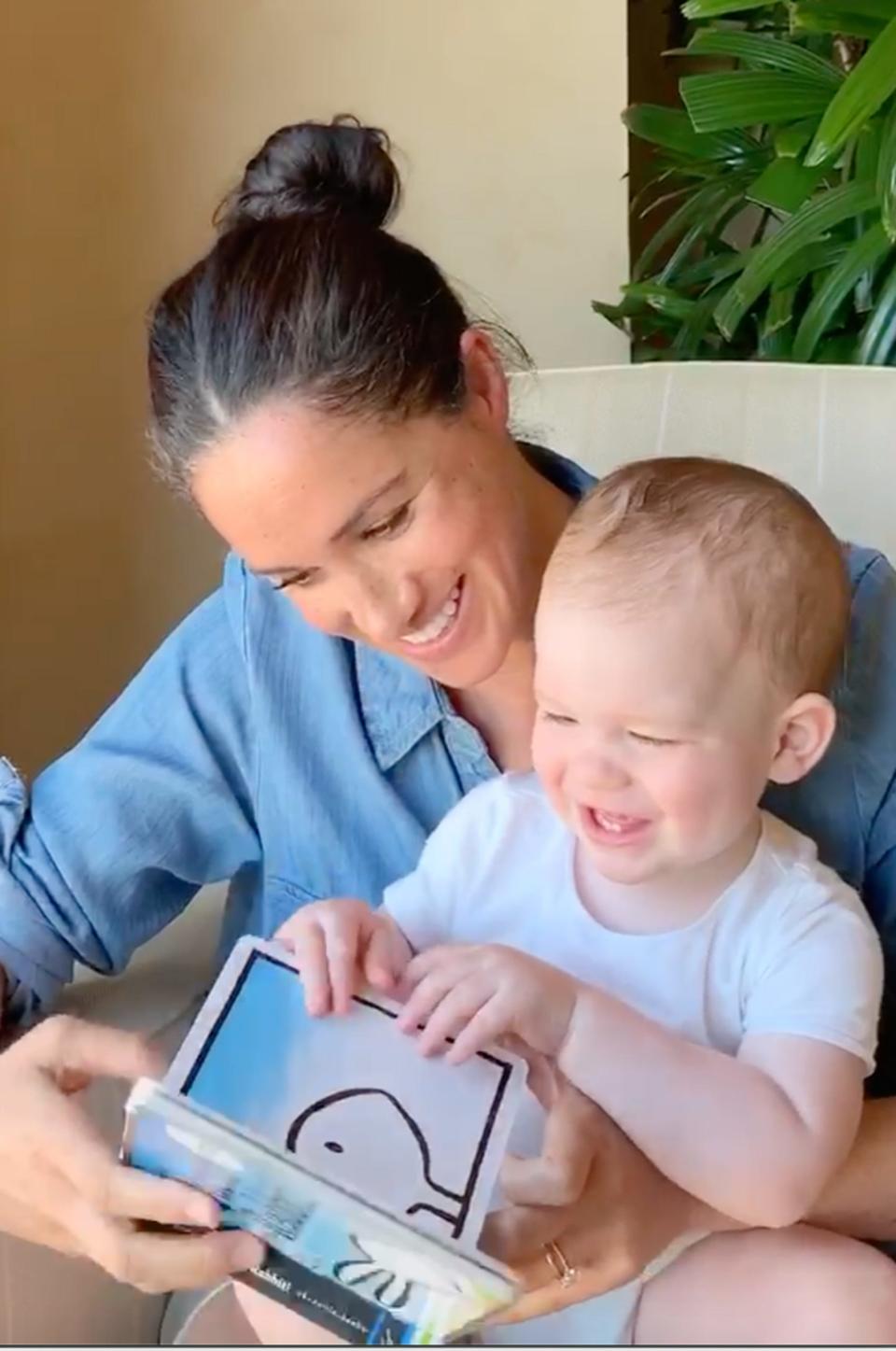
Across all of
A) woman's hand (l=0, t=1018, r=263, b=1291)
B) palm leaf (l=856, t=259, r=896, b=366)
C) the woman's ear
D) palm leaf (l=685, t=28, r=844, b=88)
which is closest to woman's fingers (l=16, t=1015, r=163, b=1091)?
woman's hand (l=0, t=1018, r=263, b=1291)

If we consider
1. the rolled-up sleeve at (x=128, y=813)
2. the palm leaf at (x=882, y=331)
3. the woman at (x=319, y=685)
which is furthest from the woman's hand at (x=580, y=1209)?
the palm leaf at (x=882, y=331)

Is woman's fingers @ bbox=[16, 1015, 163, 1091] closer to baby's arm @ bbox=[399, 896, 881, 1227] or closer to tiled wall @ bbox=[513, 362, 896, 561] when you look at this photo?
baby's arm @ bbox=[399, 896, 881, 1227]

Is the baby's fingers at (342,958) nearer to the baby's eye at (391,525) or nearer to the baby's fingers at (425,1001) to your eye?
the baby's fingers at (425,1001)

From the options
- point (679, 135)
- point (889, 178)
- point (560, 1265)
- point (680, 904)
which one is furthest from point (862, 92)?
point (560, 1265)

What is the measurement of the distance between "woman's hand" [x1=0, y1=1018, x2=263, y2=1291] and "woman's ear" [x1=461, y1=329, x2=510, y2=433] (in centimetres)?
45

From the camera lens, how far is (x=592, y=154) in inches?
78.7

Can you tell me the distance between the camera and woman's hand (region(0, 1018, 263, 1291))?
0.76 m

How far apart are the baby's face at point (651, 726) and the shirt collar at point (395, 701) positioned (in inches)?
8.3

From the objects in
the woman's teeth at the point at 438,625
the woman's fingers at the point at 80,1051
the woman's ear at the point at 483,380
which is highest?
the woman's ear at the point at 483,380

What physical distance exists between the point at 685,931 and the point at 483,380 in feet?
1.25

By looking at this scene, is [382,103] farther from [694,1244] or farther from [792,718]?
[694,1244]

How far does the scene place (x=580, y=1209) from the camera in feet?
2.60

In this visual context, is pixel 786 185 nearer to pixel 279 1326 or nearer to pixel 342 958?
pixel 342 958

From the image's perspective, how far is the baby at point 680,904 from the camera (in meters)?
0.80
